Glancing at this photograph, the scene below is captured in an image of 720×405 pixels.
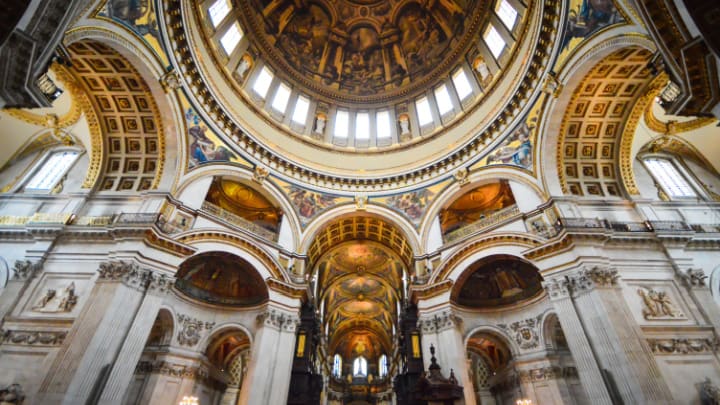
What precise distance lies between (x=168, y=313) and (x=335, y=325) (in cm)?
2216

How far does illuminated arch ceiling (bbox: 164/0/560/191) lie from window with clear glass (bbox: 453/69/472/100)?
300mm

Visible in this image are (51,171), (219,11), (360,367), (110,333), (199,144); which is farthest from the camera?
(360,367)

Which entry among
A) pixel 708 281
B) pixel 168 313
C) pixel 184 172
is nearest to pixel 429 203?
pixel 708 281

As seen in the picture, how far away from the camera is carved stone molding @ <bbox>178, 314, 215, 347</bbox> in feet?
46.9

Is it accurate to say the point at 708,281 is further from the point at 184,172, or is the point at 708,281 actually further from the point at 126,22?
the point at 126,22

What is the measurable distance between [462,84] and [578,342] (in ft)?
53.9

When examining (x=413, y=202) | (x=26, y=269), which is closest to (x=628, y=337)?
(x=413, y=202)

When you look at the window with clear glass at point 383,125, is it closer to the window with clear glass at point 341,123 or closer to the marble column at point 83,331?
the window with clear glass at point 341,123

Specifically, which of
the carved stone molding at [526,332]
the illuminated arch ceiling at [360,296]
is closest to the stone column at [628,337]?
the carved stone molding at [526,332]

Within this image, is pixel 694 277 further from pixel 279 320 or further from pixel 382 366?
pixel 382 366

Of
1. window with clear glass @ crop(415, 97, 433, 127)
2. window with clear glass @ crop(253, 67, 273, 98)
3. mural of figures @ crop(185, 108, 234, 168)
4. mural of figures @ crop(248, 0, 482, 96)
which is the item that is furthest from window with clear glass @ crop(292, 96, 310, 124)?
window with clear glass @ crop(415, 97, 433, 127)

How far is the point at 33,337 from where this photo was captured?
414 inches

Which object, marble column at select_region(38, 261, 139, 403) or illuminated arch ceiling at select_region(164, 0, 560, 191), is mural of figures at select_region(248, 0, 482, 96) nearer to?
illuminated arch ceiling at select_region(164, 0, 560, 191)

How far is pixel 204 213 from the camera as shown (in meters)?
14.2
